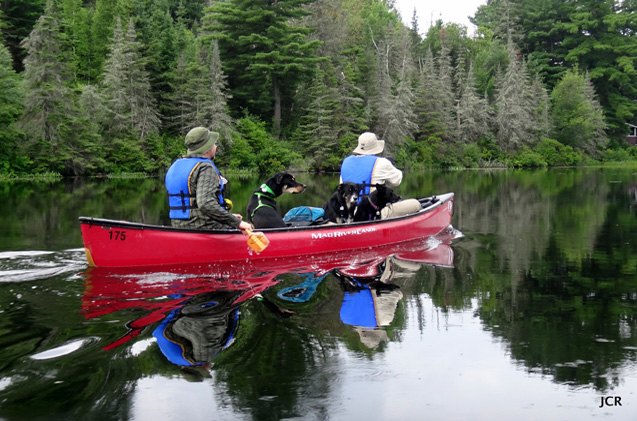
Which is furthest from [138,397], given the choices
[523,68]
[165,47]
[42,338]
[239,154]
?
[523,68]

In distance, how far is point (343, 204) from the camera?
10.8 meters

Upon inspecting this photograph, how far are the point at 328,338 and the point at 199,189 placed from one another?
3.43 metres

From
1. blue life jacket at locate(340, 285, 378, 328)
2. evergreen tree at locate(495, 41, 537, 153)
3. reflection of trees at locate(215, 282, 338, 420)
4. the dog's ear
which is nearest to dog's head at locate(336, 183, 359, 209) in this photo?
the dog's ear

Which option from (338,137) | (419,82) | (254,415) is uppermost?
(419,82)

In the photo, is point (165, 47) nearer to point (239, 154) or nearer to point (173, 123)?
point (173, 123)

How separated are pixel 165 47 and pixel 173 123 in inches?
197

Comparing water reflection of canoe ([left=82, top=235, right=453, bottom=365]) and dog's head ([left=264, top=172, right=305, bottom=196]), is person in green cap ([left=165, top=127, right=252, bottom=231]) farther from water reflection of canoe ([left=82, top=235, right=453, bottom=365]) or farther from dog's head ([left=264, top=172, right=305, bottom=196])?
dog's head ([left=264, top=172, right=305, bottom=196])

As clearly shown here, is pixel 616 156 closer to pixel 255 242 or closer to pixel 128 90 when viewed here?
pixel 128 90

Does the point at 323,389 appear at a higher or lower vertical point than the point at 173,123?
lower

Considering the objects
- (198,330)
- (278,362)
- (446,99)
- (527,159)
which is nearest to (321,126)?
(446,99)

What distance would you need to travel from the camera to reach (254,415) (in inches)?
157

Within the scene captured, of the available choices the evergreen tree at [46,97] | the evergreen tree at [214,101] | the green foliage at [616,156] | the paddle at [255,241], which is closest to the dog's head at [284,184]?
the paddle at [255,241]

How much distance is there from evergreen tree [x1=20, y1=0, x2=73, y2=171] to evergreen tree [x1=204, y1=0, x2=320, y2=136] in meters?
12.6

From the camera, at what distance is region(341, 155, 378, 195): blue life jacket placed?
10.4 m
